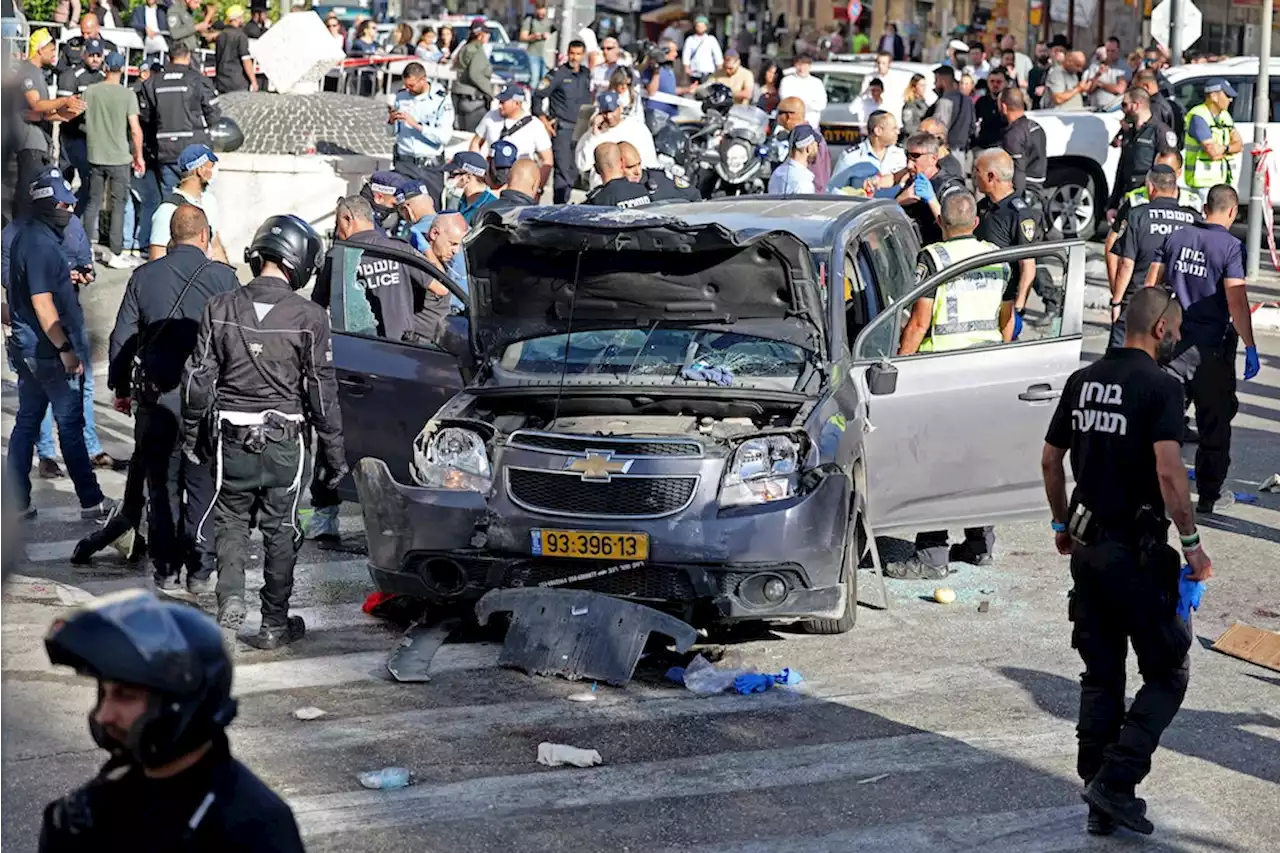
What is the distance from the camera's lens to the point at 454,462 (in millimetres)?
8609

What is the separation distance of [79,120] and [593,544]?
38.7ft

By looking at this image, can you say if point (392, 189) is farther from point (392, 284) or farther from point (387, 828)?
point (387, 828)

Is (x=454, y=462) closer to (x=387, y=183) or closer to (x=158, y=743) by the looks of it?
(x=387, y=183)

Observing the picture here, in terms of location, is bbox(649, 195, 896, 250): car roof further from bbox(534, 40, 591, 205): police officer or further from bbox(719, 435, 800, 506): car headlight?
bbox(534, 40, 591, 205): police officer

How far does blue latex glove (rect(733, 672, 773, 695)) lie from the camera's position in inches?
316

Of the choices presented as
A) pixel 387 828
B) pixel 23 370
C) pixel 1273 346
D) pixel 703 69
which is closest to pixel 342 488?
pixel 23 370

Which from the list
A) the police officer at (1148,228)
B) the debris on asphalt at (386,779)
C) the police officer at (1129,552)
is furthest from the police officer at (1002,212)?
the debris on asphalt at (386,779)

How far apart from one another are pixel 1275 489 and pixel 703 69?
23.7 m

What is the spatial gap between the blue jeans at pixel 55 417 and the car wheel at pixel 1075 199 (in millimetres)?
13428

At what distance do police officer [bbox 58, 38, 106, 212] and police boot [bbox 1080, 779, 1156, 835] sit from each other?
1415 cm

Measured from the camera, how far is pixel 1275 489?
12078 millimetres

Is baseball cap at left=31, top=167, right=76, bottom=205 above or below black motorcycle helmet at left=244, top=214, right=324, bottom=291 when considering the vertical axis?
above

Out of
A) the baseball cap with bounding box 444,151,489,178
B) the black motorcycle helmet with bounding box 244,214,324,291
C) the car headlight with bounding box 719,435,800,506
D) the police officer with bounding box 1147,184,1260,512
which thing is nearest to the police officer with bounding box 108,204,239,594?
the black motorcycle helmet with bounding box 244,214,324,291

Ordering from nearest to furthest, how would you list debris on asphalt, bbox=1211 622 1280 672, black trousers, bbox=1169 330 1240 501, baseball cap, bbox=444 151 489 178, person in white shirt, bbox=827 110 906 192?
debris on asphalt, bbox=1211 622 1280 672, black trousers, bbox=1169 330 1240 501, baseball cap, bbox=444 151 489 178, person in white shirt, bbox=827 110 906 192
